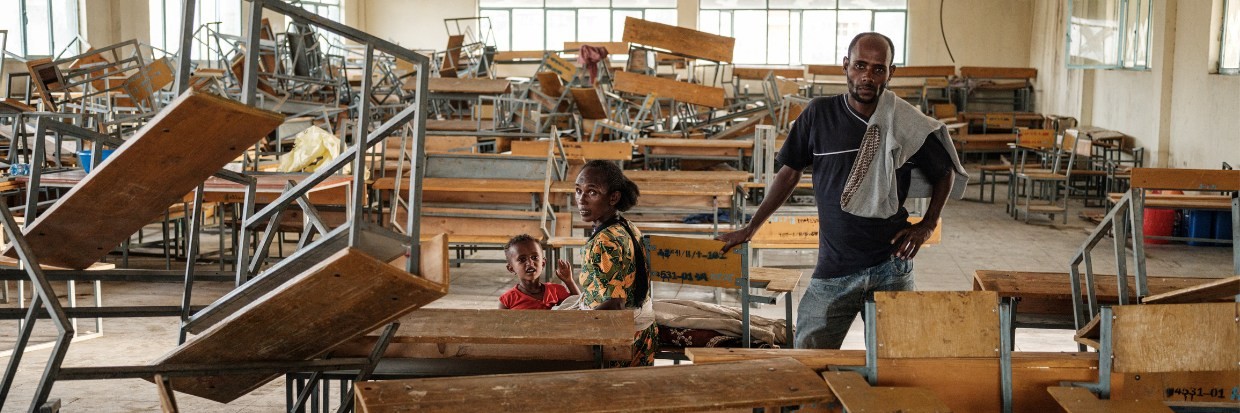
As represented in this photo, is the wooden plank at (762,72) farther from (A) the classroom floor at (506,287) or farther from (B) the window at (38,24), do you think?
(B) the window at (38,24)

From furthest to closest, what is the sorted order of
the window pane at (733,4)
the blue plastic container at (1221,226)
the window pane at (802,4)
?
the window pane at (733,4), the window pane at (802,4), the blue plastic container at (1221,226)

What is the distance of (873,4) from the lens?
21.1 meters

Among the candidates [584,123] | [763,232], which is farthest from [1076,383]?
[584,123]

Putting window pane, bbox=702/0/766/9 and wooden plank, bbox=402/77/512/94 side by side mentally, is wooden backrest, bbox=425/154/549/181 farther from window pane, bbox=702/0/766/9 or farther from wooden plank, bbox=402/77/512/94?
window pane, bbox=702/0/766/9

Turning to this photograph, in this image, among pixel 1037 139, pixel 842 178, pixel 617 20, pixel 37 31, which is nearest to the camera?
pixel 842 178

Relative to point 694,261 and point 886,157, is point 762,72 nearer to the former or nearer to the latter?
point 694,261

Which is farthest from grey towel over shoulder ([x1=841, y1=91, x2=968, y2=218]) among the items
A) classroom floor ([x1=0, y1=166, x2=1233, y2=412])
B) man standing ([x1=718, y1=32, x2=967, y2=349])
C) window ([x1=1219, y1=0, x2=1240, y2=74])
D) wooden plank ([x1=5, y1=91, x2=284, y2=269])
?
window ([x1=1219, y1=0, x2=1240, y2=74])

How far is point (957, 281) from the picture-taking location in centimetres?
742

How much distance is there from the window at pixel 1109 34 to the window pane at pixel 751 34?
22.0ft

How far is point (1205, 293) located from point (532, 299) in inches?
89.6

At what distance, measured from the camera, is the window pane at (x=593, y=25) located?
72.2 feet

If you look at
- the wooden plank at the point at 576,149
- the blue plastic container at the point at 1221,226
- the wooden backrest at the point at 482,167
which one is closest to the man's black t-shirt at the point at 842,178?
the wooden backrest at the point at 482,167

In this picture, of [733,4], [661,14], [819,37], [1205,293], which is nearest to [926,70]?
[819,37]

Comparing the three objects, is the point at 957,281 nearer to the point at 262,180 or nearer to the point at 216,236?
the point at 262,180
